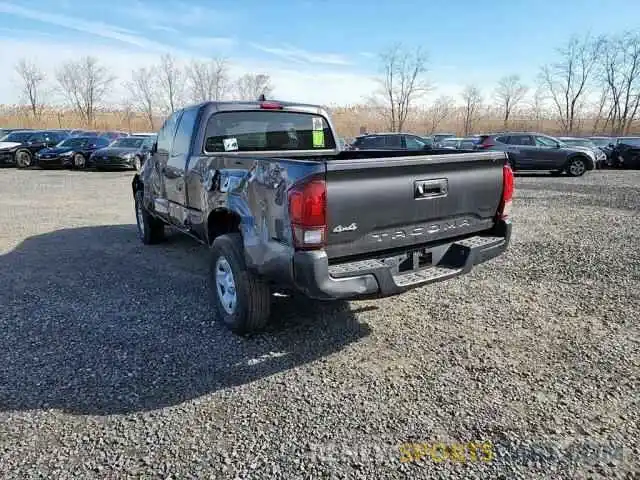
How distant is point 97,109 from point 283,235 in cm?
6239

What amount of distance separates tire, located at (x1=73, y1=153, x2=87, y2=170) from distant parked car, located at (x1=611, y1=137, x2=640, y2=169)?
80.6 feet

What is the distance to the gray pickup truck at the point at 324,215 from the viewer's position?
2857mm

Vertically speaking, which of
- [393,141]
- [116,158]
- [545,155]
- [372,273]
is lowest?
[372,273]

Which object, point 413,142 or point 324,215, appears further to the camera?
point 413,142

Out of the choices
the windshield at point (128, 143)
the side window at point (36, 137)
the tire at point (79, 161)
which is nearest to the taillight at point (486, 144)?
the windshield at point (128, 143)

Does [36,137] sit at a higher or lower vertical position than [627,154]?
higher

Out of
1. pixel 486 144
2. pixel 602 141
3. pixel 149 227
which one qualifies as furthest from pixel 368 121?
pixel 149 227

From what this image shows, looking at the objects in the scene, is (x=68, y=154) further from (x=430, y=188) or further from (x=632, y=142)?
(x=632, y=142)

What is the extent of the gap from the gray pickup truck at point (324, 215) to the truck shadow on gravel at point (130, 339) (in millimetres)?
331

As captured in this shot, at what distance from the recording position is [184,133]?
4828mm

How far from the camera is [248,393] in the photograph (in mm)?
2947

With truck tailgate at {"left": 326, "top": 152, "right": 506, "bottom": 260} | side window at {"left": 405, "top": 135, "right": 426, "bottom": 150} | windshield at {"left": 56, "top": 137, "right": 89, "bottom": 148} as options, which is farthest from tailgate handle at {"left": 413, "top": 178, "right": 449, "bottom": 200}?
windshield at {"left": 56, "top": 137, "right": 89, "bottom": 148}

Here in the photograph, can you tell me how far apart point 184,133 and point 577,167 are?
17.1 meters

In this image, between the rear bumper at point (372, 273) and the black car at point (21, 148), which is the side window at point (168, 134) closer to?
the rear bumper at point (372, 273)
